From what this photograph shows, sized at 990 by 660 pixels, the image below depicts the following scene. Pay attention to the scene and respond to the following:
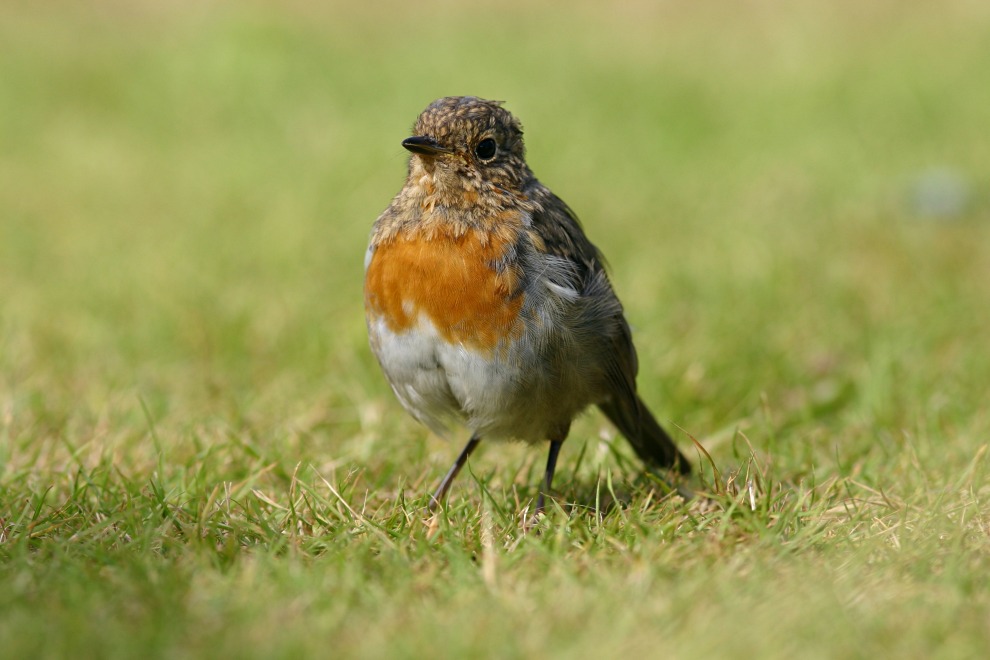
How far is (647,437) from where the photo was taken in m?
3.97

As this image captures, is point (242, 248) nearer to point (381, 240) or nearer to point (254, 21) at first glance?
point (381, 240)

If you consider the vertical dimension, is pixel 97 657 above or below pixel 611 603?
above

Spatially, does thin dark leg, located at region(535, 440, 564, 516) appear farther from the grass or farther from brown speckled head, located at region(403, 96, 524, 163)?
brown speckled head, located at region(403, 96, 524, 163)

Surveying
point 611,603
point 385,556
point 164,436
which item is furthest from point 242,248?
point 611,603

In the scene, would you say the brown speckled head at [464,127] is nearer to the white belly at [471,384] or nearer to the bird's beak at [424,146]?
the bird's beak at [424,146]

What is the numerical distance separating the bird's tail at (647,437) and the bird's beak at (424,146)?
3.24 ft

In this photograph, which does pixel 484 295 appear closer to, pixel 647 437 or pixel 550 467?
pixel 550 467

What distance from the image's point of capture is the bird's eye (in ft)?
11.8

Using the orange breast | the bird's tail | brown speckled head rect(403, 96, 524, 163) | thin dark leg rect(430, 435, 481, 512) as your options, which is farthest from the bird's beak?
the bird's tail

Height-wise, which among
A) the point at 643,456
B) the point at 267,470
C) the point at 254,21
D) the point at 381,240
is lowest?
the point at 643,456

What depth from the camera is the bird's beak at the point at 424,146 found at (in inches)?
136

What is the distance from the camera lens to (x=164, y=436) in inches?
160

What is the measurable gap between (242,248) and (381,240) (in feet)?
9.73

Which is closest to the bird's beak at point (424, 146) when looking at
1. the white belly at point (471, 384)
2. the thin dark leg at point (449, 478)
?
the white belly at point (471, 384)
